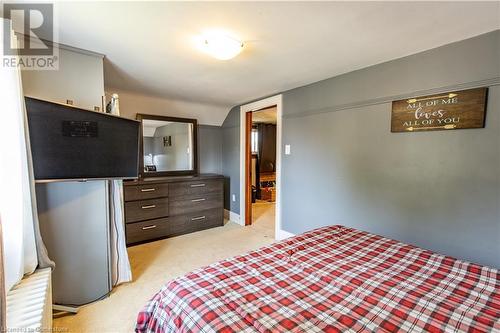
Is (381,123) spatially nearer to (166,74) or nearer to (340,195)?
(340,195)

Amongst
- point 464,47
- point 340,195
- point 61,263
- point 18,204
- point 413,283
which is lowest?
point 61,263

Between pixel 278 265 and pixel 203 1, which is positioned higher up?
pixel 203 1

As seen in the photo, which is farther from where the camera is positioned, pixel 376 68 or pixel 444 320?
pixel 376 68

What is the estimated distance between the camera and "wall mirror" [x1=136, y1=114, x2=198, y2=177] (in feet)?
11.7

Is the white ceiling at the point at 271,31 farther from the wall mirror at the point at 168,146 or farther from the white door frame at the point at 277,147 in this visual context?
the wall mirror at the point at 168,146

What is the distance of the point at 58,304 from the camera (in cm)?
178

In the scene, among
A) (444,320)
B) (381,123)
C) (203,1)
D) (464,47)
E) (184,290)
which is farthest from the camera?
(381,123)

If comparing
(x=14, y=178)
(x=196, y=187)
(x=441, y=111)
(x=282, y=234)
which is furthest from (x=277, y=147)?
(x=14, y=178)

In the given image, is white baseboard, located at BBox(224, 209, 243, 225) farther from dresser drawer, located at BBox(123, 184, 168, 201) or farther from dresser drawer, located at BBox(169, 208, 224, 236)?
dresser drawer, located at BBox(123, 184, 168, 201)

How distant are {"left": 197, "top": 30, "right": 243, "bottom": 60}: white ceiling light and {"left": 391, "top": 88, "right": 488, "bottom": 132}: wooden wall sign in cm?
154

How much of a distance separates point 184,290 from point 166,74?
2.21 meters

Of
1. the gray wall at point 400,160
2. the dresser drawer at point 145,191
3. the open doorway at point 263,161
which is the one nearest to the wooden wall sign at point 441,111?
the gray wall at point 400,160

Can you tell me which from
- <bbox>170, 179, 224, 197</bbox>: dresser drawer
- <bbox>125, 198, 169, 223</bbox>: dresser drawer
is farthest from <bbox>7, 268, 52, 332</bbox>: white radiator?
<bbox>170, 179, 224, 197</bbox>: dresser drawer

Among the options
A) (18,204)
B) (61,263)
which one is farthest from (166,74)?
(61,263)
